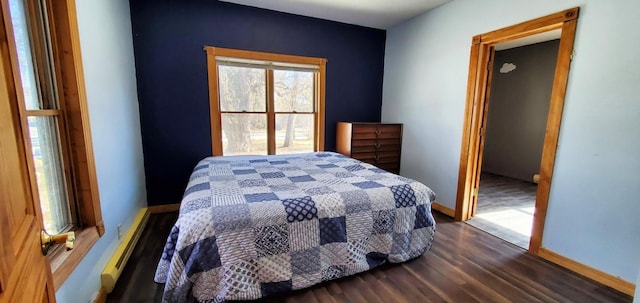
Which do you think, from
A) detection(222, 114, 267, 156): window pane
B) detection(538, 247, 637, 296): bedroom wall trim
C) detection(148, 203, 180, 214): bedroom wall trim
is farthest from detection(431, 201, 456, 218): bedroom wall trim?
detection(148, 203, 180, 214): bedroom wall trim

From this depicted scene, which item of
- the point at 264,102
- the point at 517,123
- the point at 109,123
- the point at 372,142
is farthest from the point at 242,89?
the point at 517,123

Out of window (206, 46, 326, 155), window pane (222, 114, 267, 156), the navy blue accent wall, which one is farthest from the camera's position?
window pane (222, 114, 267, 156)

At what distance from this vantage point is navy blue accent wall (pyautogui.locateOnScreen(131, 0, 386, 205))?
9.57 ft

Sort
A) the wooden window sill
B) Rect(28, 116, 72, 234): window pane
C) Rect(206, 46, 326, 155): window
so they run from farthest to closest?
Rect(206, 46, 326, 155): window, Rect(28, 116, 72, 234): window pane, the wooden window sill

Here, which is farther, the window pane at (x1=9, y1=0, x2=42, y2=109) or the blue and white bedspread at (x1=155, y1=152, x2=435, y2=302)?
the blue and white bedspread at (x1=155, y1=152, x2=435, y2=302)

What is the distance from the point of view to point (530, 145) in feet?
15.0

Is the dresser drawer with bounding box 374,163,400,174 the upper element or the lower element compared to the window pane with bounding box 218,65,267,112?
lower

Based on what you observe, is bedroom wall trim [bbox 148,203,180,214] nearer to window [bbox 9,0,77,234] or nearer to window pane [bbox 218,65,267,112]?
window pane [bbox 218,65,267,112]

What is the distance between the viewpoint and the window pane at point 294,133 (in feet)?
12.1

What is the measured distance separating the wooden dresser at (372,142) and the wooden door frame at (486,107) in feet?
3.27

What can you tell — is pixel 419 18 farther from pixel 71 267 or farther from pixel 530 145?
pixel 71 267

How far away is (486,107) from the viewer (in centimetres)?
282

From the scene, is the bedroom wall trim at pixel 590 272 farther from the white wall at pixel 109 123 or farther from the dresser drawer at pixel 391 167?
the white wall at pixel 109 123

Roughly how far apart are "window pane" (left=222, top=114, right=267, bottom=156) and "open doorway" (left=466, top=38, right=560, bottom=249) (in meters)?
2.97
